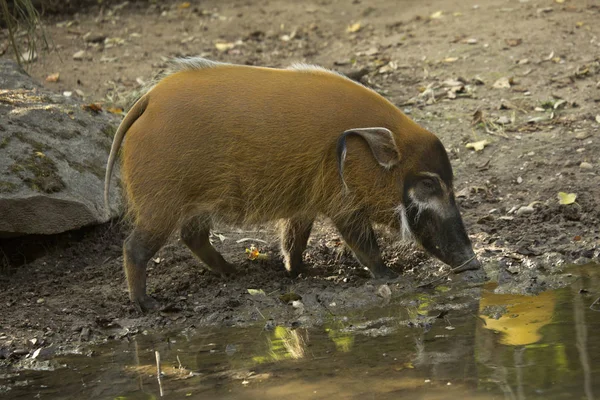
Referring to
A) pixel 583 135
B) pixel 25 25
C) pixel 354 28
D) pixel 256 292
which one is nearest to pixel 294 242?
pixel 256 292

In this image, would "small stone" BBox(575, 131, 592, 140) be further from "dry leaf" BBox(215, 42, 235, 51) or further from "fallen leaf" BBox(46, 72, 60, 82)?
"fallen leaf" BBox(46, 72, 60, 82)

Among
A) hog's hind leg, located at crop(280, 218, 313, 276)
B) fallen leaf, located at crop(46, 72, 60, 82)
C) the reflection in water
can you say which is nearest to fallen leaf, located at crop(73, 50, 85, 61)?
fallen leaf, located at crop(46, 72, 60, 82)

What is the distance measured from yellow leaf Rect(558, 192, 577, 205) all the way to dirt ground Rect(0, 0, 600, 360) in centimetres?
4

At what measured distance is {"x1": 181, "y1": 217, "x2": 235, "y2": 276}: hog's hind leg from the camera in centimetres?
514

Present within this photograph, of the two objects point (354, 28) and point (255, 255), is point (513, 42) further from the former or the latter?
point (255, 255)

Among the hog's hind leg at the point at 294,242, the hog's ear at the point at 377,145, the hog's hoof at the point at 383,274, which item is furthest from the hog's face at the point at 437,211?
the hog's hind leg at the point at 294,242

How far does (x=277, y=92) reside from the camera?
4.77 metres

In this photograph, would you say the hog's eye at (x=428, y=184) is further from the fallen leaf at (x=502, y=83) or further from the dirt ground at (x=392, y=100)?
the fallen leaf at (x=502, y=83)

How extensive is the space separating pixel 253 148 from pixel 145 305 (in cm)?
101

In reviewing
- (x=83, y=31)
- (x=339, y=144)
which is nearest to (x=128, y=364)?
(x=339, y=144)

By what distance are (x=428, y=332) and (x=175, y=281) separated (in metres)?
1.76

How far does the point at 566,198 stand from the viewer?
221 inches

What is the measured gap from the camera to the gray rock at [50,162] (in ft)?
17.1

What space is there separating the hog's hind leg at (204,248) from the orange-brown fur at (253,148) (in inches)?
11.9
